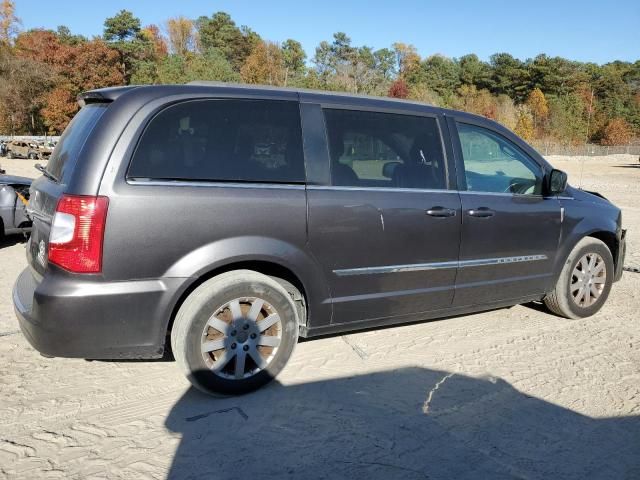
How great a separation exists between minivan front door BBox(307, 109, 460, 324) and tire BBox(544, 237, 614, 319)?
137cm

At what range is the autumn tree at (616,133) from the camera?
254 feet

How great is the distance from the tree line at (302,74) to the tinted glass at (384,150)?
51818 mm

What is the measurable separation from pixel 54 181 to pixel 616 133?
86875 millimetres

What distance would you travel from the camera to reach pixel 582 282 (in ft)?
16.8

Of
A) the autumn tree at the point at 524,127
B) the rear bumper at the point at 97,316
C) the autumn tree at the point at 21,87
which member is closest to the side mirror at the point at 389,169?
the rear bumper at the point at 97,316

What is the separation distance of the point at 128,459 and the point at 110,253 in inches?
42.4

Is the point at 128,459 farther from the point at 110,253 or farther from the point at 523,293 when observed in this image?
the point at 523,293

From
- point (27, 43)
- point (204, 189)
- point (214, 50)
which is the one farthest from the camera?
point (214, 50)

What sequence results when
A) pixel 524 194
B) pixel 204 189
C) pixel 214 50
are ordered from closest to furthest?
pixel 204 189, pixel 524 194, pixel 214 50

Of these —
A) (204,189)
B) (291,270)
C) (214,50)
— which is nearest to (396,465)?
(291,270)

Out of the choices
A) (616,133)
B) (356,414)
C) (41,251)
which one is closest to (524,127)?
(616,133)

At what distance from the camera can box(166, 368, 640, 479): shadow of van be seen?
→ 9.14 ft

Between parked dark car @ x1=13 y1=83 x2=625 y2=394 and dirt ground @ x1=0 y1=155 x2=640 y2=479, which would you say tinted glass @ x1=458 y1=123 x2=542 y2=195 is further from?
dirt ground @ x1=0 y1=155 x2=640 y2=479

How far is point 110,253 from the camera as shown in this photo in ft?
9.98
